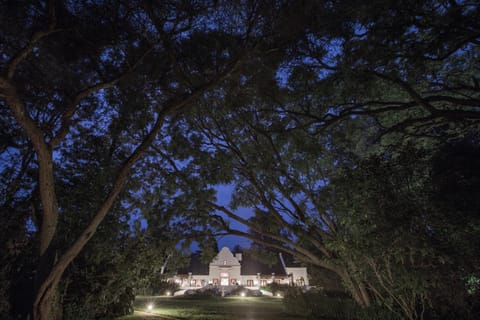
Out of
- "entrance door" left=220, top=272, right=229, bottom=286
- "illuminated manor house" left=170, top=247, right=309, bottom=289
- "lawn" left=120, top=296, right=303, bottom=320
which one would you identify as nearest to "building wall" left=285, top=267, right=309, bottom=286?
"illuminated manor house" left=170, top=247, right=309, bottom=289

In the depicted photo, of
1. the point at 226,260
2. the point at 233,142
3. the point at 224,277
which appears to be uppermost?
the point at 233,142

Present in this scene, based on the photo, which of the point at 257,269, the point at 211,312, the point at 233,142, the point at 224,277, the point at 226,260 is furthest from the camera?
the point at 226,260

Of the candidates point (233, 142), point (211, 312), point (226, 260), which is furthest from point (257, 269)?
point (233, 142)

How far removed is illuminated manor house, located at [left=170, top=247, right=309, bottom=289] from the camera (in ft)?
117

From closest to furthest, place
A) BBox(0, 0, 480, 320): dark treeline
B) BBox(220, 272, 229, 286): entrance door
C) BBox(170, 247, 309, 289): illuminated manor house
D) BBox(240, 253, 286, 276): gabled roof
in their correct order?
BBox(0, 0, 480, 320): dark treeline, BBox(170, 247, 309, 289): illuminated manor house, BBox(240, 253, 286, 276): gabled roof, BBox(220, 272, 229, 286): entrance door

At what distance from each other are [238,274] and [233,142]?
30307 millimetres

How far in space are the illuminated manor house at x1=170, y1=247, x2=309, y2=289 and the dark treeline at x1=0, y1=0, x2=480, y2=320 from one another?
2727 cm

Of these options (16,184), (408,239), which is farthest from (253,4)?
(16,184)

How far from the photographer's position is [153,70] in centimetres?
792

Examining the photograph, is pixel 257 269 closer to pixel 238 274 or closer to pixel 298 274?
pixel 238 274

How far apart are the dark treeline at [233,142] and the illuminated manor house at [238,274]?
2727 centimetres

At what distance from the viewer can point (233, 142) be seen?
36.7 ft

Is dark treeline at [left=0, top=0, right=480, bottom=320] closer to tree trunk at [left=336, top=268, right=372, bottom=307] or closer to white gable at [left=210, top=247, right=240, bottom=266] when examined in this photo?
tree trunk at [left=336, top=268, right=372, bottom=307]

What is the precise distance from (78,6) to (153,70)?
2.34 metres
